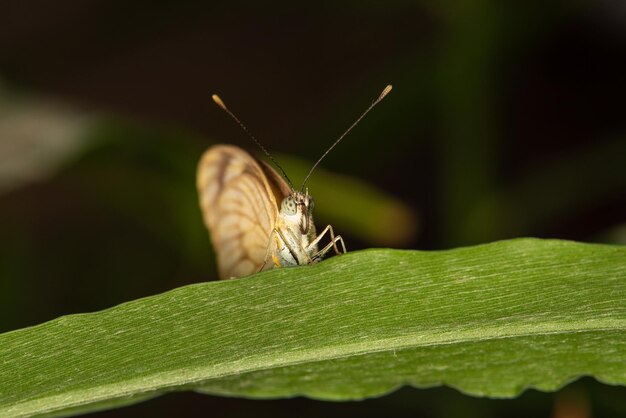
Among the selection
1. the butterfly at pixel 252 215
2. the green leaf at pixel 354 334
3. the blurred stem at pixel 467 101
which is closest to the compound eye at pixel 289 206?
the butterfly at pixel 252 215

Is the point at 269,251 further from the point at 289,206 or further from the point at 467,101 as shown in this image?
the point at 467,101

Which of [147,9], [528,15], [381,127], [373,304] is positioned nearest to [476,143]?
[381,127]

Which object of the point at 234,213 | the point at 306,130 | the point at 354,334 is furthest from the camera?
the point at 306,130

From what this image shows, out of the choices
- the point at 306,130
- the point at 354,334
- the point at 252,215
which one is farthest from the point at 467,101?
the point at 354,334

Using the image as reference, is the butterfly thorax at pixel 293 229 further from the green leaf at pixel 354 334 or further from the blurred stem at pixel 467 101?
the blurred stem at pixel 467 101

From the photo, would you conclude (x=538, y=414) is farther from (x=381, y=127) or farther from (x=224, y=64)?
(x=224, y=64)

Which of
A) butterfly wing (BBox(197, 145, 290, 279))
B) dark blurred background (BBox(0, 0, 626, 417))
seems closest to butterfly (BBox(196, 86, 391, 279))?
butterfly wing (BBox(197, 145, 290, 279))
